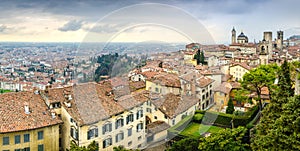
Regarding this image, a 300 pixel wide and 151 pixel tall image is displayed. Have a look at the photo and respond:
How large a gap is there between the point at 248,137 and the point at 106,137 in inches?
180

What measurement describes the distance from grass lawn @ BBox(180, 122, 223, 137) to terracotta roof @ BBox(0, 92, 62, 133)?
15.1 ft

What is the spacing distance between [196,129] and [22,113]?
6.23m

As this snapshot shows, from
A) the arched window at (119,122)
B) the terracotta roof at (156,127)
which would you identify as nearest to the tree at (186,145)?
the terracotta roof at (156,127)

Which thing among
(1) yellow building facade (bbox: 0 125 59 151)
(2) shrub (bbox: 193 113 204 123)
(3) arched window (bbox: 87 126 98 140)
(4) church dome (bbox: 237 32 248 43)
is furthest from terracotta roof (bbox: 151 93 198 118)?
(4) church dome (bbox: 237 32 248 43)

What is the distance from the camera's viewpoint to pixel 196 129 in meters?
11.0

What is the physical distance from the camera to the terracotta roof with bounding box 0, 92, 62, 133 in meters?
8.81

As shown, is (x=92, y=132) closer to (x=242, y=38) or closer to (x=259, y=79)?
(x=259, y=79)

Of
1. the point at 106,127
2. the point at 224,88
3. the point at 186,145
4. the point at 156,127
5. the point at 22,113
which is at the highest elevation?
the point at 224,88

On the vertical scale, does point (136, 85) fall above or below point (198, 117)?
above

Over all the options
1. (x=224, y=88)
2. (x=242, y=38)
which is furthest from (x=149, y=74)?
Result: (x=242, y=38)

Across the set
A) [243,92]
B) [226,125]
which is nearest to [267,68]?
[243,92]

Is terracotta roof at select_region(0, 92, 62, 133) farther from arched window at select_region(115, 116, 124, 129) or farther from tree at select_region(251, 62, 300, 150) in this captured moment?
tree at select_region(251, 62, 300, 150)

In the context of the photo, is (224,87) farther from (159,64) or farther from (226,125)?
(159,64)

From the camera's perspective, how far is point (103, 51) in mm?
6996
